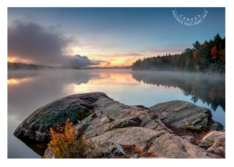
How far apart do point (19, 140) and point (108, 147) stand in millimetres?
10023

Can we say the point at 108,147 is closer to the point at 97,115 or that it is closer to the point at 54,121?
the point at 97,115

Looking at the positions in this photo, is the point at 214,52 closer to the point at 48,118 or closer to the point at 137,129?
the point at 137,129

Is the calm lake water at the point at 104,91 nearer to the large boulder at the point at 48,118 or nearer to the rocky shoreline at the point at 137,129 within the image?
the large boulder at the point at 48,118

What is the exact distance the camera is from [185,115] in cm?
1348

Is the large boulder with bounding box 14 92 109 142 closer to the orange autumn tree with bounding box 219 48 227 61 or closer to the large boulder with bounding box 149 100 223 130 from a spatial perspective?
the large boulder with bounding box 149 100 223 130

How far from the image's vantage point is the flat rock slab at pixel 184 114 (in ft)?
39.9

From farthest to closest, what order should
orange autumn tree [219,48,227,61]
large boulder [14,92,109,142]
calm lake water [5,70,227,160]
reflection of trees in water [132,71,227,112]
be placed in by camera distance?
orange autumn tree [219,48,227,61] < reflection of trees in water [132,71,227,112] < calm lake water [5,70,227,160] < large boulder [14,92,109,142]

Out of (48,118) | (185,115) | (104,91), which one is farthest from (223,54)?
(48,118)

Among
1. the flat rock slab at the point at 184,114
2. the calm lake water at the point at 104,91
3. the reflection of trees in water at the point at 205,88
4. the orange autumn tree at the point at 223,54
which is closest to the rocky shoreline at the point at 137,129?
the flat rock slab at the point at 184,114

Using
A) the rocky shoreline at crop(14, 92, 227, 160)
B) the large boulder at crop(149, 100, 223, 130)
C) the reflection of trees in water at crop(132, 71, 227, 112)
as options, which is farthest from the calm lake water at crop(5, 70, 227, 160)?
the large boulder at crop(149, 100, 223, 130)

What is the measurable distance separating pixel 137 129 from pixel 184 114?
8.62 metres

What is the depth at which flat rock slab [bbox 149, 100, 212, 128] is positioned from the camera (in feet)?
39.9
